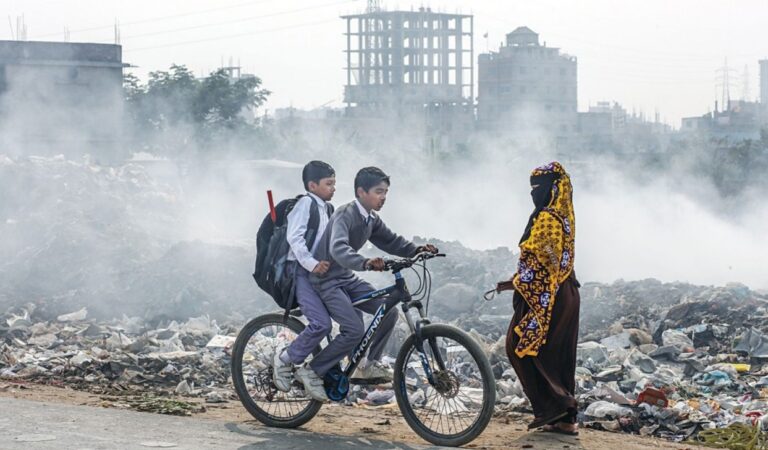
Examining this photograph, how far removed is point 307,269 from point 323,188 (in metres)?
0.55

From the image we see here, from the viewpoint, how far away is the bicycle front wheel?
266 inches

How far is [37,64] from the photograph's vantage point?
44.7 m

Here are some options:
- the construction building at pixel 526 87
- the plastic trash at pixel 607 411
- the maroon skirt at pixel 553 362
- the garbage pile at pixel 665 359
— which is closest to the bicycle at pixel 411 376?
the maroon skirt at pixel 553 362

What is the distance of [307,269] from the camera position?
726 cm

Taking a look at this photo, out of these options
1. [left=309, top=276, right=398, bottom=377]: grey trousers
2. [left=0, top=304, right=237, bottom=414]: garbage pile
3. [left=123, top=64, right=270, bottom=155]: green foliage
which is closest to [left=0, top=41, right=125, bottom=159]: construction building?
[left=123, top=64, right=270, bottom=155]: green foliage

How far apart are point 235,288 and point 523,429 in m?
9.72

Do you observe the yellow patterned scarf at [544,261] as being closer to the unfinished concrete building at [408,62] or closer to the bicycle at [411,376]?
the bicycle at [411,376]

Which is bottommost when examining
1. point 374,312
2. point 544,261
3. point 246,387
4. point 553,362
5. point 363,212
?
point 246,387

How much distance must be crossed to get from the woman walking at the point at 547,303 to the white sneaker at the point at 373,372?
0.76m

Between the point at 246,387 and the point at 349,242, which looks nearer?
the point at 349,242

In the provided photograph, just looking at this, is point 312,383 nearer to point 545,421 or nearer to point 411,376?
point 411,376

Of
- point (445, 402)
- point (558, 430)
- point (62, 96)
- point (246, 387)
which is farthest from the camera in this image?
point (62, 96)

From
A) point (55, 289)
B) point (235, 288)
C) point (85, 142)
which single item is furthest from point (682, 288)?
point (85, 142)

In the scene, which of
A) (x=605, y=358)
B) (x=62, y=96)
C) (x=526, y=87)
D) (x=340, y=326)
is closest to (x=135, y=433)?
(x=340, y=326)
